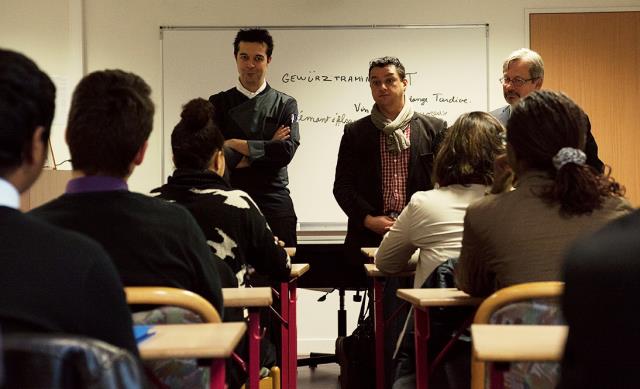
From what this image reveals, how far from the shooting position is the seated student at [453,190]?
278cm

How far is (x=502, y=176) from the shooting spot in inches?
97.8

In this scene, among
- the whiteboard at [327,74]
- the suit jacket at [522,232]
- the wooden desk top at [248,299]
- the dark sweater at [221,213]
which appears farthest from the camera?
Result: the whiteboard at [327,74]

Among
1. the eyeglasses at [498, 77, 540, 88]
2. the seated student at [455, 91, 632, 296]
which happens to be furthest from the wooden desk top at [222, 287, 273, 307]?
the eyeglasses at [498, 77, 540, 88]

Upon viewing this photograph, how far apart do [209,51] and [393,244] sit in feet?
10.6

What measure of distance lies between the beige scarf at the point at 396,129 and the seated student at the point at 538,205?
6.14 ft

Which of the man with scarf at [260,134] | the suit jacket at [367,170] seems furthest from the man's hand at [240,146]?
the suit jacket at [367,170]

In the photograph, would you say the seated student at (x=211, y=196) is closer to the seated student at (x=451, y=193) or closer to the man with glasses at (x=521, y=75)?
the seated student at (x=451, y=193)

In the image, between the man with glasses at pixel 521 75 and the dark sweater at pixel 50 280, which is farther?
the man with glasses at pixel 521 75

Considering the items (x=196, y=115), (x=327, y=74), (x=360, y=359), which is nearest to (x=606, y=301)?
(x=196, y=115)

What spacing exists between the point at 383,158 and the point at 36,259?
10.3 feet

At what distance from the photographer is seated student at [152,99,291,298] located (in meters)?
2.70

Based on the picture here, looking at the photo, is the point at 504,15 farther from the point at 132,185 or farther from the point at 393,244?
the point at 393,244

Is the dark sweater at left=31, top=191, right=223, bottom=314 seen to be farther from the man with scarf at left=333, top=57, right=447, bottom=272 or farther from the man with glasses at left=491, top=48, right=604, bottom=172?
the man with glasses at left=491, top=48, right=604, bottom=172

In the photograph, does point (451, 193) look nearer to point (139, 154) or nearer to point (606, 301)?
point (139, 154)
